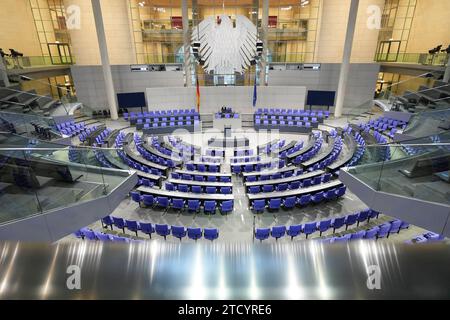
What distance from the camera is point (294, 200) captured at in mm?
9266

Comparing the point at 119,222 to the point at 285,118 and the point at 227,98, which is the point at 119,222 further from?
the point at 227,98

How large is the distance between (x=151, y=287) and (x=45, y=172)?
17.7ft

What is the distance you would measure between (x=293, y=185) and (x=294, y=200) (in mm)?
1212

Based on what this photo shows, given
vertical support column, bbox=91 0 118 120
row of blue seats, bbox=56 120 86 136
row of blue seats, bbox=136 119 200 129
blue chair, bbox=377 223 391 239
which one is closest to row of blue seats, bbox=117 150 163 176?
row of blue seats, bbox=56 120 86 136

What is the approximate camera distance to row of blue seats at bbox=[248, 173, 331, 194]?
10.3 m

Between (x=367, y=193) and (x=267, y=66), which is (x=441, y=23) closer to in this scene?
(x=267, y=66)

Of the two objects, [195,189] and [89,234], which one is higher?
[89,234]

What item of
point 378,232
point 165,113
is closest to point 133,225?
point 378,232

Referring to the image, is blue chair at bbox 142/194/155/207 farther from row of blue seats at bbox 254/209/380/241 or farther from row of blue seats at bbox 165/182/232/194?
row of blue seats at bbox 254/209/380/241

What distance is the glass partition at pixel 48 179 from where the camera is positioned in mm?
5145

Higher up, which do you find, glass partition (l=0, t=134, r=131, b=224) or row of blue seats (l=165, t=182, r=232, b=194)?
glass partition (l=0, t=134, r=131, b=224)

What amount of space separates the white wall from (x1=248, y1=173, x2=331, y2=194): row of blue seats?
13.3 metres

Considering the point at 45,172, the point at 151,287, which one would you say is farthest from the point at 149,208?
the point at 151,287

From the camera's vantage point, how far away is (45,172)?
19.2 ft
